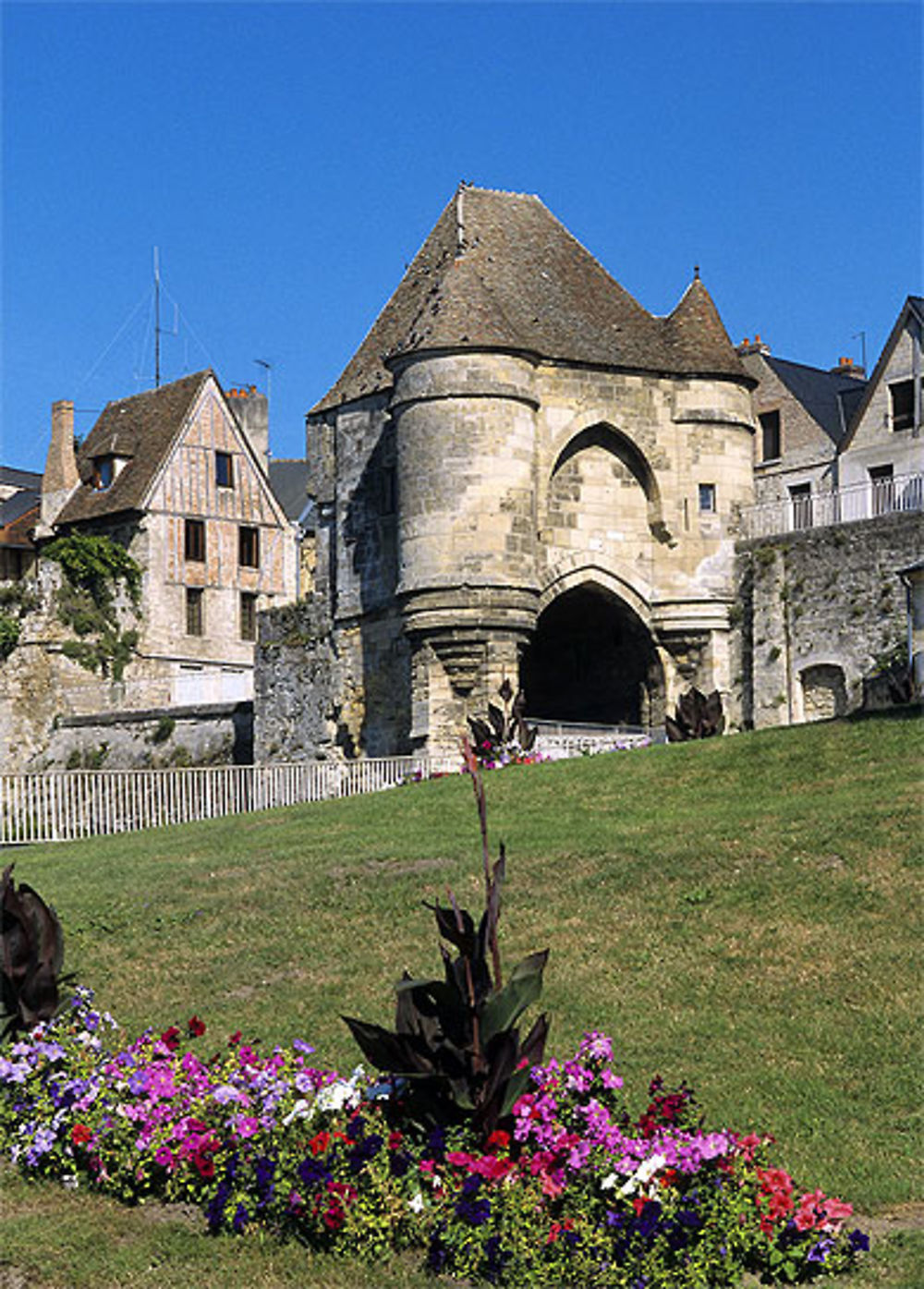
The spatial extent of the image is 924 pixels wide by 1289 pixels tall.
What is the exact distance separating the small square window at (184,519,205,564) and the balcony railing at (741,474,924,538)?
788 inches

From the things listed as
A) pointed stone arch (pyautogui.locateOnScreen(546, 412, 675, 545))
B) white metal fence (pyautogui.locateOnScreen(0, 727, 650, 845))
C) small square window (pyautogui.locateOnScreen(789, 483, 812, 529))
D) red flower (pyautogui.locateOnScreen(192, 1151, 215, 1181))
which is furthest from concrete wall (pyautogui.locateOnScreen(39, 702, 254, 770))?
red flower (pyautogui.locateOnScreen(192, 1151, 215, 1181))

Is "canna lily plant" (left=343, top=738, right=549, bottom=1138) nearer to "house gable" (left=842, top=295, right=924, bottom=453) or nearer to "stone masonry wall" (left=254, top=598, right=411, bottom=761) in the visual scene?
"stone masonry wall" (left=254, top=598, right=411, bottom=761)

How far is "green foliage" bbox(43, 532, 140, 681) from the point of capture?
46.2 metres

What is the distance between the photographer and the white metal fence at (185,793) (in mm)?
27266

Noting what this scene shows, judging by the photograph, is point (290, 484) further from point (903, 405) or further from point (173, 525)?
point (903, 405)

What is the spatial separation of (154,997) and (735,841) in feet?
15.4

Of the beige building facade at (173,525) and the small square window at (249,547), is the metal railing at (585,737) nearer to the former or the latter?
the beige building facade at (173,525)

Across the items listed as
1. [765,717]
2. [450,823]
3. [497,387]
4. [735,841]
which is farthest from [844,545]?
[735,841]

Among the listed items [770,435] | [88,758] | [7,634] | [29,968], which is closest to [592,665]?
[770,435]

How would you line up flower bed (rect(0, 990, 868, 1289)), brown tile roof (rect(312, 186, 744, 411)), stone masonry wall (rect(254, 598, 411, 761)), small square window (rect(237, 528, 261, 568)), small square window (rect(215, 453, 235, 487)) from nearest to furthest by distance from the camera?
flower bed (rect(0, 990, 868, 1289)) → brown tile roof (rect(312, 186, 744, 411)) → stone masonry wall (rect(254, 598, 411, 761)) → small square window (rect(215, 453, 235, 487)) → small square window (rect(237, 528, 261, 568))

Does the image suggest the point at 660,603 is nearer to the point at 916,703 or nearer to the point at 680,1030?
the point at 916,703

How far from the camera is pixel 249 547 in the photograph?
2047 inches

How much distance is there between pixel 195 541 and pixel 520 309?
18866mm

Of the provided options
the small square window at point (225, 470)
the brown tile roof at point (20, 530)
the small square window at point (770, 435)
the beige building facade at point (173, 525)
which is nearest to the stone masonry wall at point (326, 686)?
the beige building facade at point (173, 525)
